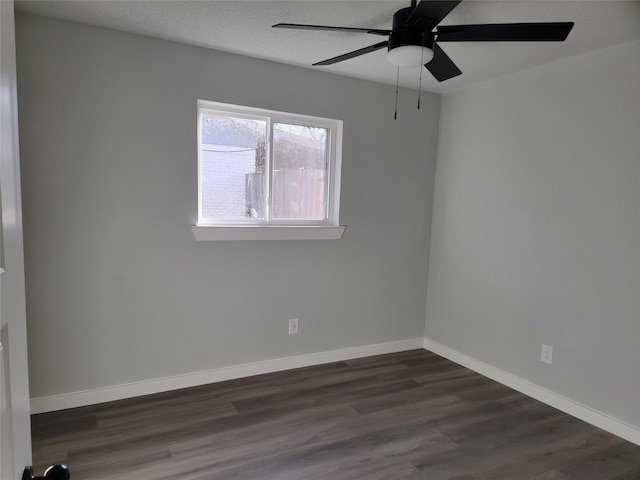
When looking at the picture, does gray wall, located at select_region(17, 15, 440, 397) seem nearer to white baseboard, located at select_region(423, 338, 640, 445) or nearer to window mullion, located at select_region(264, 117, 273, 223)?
window mullion, located at select_region(264, 117, 273, 223)

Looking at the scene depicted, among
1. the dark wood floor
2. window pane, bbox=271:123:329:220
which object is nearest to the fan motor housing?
window pane, bbox=271:123:329:220

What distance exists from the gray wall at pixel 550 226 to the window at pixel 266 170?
110 cm

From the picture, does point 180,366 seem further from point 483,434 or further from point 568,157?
point 568,157

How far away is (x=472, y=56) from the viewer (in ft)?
8.70

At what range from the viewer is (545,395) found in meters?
2.82

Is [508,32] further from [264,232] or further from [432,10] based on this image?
[264,232]

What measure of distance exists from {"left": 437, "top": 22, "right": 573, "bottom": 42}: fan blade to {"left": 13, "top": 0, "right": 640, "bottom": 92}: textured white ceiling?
344 mm

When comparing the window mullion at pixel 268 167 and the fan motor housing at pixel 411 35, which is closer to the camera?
the fan motor housing at pixel 411 35

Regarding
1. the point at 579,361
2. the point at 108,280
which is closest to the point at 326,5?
the point at 108,280

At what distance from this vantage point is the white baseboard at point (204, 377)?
2490mm

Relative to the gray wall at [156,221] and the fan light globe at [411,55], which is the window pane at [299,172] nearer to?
the gray wall at [156,221]

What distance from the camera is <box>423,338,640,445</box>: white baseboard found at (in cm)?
242

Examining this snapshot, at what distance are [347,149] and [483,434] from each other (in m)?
2.19

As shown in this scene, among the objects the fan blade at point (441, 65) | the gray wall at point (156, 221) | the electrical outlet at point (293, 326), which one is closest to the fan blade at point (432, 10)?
the fan blade at point (441, 65)
